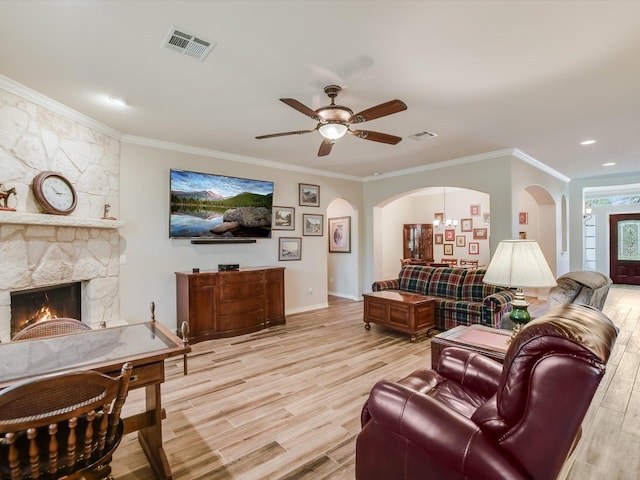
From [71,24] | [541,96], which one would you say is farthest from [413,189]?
[71,24]

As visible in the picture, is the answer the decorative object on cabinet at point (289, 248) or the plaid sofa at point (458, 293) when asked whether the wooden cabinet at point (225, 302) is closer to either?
the decorative object on cabinet at point (289, 248)

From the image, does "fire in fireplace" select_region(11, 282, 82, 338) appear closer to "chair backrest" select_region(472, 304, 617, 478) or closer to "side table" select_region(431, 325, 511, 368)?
"side table" select_region(431, 325, 511, 368)

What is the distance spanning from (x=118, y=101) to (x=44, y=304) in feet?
7.38

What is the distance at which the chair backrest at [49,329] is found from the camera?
2.00 m

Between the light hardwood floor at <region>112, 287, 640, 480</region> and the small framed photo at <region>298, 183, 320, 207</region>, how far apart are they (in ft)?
Answer: 8.37

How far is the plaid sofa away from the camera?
14.1 ft

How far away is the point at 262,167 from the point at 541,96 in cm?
399

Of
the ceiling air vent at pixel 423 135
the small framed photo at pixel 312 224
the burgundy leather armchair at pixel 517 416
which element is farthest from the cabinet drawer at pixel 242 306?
the burgundy leather armchair at pixel 517 416

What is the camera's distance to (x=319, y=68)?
256 cm

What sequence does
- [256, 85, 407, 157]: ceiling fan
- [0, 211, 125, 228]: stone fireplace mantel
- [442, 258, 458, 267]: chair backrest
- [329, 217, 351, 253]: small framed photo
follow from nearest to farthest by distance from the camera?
[256, 85, 407, 157]: ceiling fan < [0, 211, 125, 228]: stone fireplace mantel < [329, 217, 351, 253]: small framed photo < [442, 258, 458, 267]: chair backrest

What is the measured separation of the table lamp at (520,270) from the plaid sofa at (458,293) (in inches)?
79.1

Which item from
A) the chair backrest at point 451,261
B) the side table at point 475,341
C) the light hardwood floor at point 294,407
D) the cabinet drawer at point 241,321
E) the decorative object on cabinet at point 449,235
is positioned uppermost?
the decorative object on cabinet at point 449,235

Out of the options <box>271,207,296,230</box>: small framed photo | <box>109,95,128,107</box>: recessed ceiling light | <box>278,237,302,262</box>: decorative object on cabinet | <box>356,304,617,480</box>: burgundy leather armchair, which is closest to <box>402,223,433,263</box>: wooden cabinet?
<box>278,237,302,262</box>: decorative object on cabinet

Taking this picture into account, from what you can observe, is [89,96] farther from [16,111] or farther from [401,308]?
[401,308]
